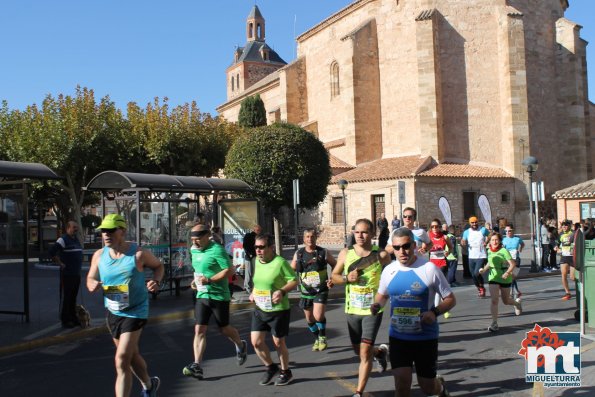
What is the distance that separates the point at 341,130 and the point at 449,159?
8.83m

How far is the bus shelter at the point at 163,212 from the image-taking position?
11.7 meters

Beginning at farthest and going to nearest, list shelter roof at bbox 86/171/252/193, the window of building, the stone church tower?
1. the stone church tower
2. the window of building
3. shelter roof at bbox 86/171/252/193

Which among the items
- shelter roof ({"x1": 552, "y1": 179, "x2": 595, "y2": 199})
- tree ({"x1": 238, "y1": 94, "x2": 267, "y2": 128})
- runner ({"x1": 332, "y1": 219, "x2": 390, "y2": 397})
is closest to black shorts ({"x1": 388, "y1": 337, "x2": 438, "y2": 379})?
runner ({"x1": 332, "y1": 219, "x2": 390, "y2": 397})

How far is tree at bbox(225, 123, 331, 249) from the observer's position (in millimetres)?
16641

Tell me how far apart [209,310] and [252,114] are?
3662 centimetres

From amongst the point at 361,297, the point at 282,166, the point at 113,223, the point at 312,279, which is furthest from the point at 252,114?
the point at 113,223

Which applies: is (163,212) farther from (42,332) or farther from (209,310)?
(209,310)

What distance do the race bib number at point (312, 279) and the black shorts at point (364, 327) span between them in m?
1.71

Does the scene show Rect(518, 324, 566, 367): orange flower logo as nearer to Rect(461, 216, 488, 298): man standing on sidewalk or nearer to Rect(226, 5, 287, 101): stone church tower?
Rect(461, 216, 488, 298): man standing on sidewalk

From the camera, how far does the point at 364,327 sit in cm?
536

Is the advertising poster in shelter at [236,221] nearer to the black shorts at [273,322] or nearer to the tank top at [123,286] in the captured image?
the black shorts at [273,322]

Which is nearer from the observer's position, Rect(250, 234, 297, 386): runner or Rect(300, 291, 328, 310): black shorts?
Rect(250, 234, 297, 386): runner

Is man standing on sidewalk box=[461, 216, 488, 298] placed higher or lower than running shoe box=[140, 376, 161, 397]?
higher

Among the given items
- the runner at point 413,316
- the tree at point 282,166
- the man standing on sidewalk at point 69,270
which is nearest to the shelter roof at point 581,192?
the tree at point 282,166
